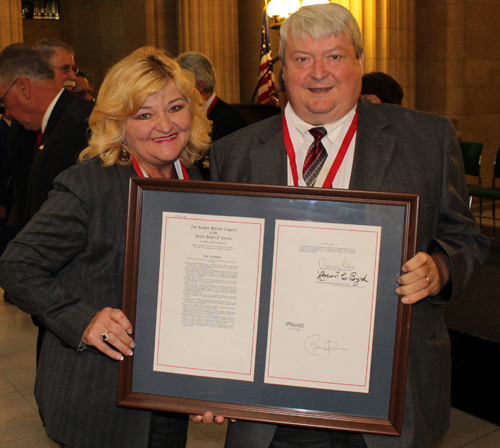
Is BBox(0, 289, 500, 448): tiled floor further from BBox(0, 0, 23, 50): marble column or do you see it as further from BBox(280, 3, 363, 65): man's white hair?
BBox(0, 0, 23, 50): marble column

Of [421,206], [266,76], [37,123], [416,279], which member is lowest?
[416,279]

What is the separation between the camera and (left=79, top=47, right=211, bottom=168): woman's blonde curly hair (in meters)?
1.88

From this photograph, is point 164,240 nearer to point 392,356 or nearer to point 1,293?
point 392,356

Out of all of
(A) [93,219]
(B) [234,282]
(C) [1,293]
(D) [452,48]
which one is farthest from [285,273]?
(D) [452,48]

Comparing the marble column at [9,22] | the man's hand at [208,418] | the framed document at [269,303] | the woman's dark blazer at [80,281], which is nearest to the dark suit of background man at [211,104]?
the woman's dark blazer at [80,281]

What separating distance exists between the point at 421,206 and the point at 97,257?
42.4 inches

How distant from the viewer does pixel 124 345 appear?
1.59 m

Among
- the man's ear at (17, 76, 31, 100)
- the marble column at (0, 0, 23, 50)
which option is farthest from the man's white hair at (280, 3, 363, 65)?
the marble column at (0, 0, 23, 50)

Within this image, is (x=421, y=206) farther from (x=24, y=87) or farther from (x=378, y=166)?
(x=24, y=87)

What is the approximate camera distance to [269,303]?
5.09ft

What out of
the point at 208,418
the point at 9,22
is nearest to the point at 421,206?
the point at 208,418

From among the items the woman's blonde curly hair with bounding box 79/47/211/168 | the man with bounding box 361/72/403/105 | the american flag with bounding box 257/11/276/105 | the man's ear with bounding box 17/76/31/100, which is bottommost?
the woman's blonde curly hair with bounding box 79/47/211/168

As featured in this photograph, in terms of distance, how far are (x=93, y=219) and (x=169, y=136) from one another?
0.41m
